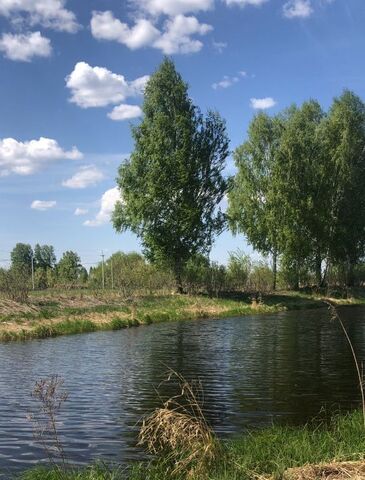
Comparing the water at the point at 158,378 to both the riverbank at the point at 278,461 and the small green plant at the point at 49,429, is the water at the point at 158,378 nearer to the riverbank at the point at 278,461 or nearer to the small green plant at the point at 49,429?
the small green plant at the point at 49,429

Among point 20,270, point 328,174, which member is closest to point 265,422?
point 20,270

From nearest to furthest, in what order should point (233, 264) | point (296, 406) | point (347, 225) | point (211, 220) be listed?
point (296, 406), point (211, 220), point (233, 264), point (347, 225)

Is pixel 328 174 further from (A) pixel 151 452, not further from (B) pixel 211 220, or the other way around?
(A) pixel 151 452

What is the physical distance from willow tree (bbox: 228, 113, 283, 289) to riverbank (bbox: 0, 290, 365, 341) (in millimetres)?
7295

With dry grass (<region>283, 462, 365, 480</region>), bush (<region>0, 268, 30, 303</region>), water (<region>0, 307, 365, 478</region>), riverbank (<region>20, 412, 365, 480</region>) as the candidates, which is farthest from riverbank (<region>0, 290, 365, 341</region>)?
dry grass (<region>283, 462, 365, 480</region>)

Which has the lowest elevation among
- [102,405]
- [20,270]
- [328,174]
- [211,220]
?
[102,405]

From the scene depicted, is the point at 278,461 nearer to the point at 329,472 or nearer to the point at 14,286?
the point at 329,472

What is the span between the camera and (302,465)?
862 cm

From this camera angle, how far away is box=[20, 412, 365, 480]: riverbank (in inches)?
311

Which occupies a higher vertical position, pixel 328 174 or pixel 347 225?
pixel 328 174

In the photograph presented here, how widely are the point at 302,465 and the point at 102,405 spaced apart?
26.2 ft

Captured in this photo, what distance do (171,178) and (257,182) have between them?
14.0m

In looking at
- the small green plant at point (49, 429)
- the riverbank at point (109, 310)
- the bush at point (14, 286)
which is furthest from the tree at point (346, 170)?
the small green plant at point (49, 429)

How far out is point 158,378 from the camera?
19125 millimetres
